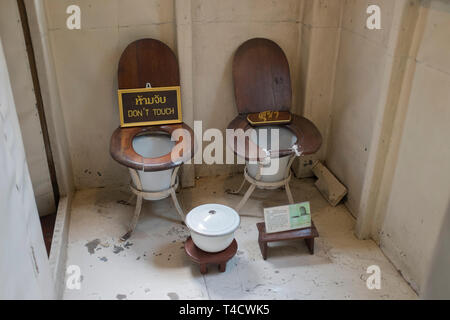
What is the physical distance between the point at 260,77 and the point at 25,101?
1.40m

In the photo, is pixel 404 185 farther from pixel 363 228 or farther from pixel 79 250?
pixel 79 250

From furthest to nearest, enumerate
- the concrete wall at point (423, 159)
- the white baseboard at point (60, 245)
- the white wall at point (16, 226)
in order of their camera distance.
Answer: the white baseboard at point (60, 245) → the concrete wall at point (423, 159) → the white wall at point (16, 226)

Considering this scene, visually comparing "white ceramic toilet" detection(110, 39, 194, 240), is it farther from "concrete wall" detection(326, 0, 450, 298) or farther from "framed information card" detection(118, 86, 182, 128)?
"concrete wall" detection(326, 0, 450, 298)

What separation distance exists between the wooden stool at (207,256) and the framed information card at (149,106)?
83 centimetres

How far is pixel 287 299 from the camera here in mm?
2023

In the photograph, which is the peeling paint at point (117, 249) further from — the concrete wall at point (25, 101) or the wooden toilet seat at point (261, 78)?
the wooden toilet seat at point (261, 78)

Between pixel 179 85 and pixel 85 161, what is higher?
pixel 179 85

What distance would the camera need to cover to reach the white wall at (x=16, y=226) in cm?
114

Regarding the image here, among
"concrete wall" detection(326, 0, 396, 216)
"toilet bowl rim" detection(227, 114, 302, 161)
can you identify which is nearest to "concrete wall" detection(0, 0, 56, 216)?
"toilet bowl rim" detection(227, 114, 302, 161)

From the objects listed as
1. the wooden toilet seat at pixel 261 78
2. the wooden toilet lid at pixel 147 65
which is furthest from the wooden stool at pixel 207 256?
the wooden toilet lid at pixel 147 65

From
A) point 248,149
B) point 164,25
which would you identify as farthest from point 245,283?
point 164,25

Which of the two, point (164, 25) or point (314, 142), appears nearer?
point (314, 142)

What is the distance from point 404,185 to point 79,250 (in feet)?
5.85

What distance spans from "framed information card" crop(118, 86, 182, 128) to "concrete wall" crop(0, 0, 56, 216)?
1.60ft
